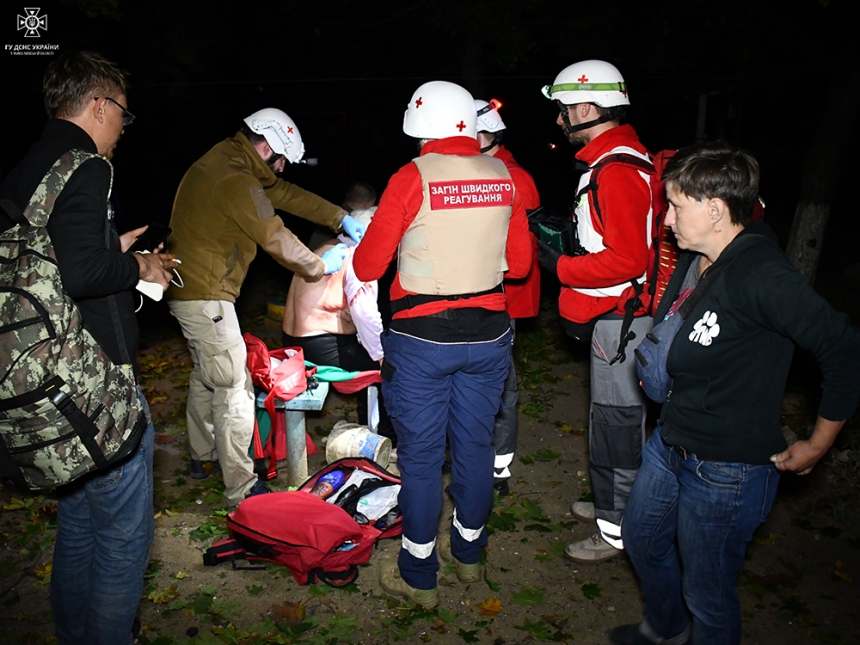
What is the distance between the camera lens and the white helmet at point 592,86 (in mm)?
3850

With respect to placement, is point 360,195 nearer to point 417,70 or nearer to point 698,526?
point 698,526

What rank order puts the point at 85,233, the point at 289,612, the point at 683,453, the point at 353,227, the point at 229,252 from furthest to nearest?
the point at 353,227 → the point at 229,252 → the point at 289,612 → the point at 683,453 → the point at 85,233

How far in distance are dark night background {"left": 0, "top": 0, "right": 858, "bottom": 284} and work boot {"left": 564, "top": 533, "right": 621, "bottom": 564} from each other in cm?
304

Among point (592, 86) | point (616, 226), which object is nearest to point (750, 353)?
point (616, 226)

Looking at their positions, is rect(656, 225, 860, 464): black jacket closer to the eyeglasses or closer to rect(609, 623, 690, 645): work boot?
rect(609, 623, 690, 645): work boot

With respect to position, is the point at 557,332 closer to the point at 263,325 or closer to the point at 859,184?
the point at 263,325

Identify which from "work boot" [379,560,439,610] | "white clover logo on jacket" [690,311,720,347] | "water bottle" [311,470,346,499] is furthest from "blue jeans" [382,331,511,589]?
"white clover logo on jacket" [690,311,720,347]

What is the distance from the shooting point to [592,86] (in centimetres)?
385

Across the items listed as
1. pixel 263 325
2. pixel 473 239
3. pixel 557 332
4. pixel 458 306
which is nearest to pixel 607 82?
pixel 473 239

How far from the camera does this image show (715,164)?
2.62 meters

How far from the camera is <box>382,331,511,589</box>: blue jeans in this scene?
11.7ft

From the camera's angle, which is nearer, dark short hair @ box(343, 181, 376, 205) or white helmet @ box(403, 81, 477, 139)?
white helmet @ box(403, 81, 477, 139)

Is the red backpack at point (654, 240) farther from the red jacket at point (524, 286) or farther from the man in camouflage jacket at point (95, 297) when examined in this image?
the man in camouflage jacket at point (95, 297)

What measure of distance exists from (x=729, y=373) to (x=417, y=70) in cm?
1298
